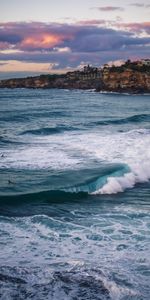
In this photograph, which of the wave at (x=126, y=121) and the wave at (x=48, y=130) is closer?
the wave at (x=48, y=130)

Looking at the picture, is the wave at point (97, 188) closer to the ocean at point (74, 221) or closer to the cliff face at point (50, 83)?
the ocean at point (74, 221)

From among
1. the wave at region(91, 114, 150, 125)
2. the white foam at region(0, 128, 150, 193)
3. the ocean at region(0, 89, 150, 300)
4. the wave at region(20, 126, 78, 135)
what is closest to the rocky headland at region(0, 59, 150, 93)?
the wave at region(91, 114, 150, 125)

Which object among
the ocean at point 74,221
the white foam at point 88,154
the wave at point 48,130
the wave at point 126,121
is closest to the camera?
the ocean at point 74,221

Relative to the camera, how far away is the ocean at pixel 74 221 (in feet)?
25.8

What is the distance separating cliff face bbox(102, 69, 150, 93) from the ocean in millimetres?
70389

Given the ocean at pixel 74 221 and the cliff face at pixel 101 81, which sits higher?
the cliff face at pixel 101 81

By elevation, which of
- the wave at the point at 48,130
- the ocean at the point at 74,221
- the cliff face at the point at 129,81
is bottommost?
the ocean at the point at 74,221

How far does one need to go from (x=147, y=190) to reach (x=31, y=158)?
6524mm

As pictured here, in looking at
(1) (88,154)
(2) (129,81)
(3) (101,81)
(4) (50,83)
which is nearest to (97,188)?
(1) (88,154)

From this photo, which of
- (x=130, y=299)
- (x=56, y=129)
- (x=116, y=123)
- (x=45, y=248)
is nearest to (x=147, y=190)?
(x=45, y=248)

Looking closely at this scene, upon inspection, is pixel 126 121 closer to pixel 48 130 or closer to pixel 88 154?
pixel 48 130

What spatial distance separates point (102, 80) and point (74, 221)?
112 meters

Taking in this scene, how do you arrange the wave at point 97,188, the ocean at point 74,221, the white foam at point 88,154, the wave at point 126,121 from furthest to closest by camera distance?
the wave at point 126,121 → the white foam at point 88,154 → the wave at point 97,188 → the ocean at point 74,221

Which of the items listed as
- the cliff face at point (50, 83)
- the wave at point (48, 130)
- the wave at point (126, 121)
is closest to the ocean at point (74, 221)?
the wave at point (48, 130)
